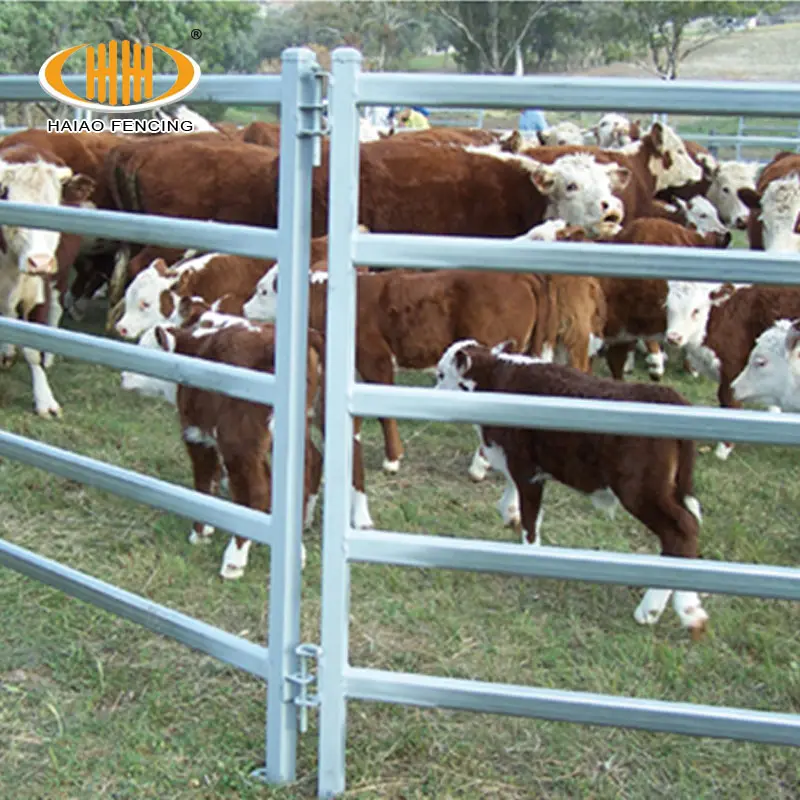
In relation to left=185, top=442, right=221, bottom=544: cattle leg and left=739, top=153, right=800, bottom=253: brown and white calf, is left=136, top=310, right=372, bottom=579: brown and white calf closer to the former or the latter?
left=185, top=442, right=221, bottom=544: cattle leg

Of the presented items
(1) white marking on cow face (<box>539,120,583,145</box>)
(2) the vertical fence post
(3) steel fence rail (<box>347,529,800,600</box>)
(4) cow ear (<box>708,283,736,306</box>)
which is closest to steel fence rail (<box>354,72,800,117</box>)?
(2) the vertical fence post

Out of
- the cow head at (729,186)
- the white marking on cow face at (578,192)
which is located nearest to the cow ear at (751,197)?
the white marking on cow face at (578,192)

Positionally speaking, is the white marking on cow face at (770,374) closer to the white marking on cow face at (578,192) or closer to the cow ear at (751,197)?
the white marking on cow face at (578,192)

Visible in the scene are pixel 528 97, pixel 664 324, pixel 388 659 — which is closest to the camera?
pixel 528 97

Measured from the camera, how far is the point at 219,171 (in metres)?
7.95

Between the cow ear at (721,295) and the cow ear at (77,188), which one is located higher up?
the cow ear at (77,188)

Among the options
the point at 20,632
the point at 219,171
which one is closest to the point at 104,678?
the point at 20,632

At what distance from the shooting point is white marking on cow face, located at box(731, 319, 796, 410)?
513cm

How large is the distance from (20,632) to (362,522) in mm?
1650

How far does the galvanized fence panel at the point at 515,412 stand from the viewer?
7.77ft

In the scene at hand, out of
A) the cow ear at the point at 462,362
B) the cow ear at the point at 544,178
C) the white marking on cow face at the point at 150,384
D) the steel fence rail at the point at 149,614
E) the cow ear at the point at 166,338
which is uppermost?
the cow ear at the point at 544,178

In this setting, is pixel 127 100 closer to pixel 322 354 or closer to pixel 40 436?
pixel 322 354

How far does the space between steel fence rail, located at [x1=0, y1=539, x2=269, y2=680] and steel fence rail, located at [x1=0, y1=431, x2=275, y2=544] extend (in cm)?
29

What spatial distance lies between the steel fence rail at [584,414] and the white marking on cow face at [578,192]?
196 inches
